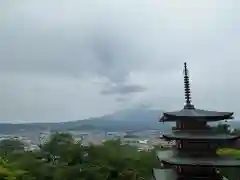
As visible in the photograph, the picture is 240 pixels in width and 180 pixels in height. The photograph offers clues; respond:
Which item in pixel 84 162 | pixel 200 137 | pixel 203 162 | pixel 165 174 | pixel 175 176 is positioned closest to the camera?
Answer: pixel 203 162

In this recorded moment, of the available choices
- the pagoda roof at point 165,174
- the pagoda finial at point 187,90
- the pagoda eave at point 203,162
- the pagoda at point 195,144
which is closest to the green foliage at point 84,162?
the pagoda roof at point 165,174

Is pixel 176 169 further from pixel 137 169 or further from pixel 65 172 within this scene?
pixel 137 169

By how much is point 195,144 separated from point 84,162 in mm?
13953

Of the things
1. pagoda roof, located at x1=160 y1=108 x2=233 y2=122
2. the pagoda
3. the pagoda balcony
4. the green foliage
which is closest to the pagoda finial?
the pagoda

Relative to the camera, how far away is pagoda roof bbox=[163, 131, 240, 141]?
11320 millimetres

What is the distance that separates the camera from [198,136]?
37.7ft

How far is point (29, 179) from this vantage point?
1944cm

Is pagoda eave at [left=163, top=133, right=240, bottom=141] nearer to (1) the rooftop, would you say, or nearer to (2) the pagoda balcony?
(1) the rooftop

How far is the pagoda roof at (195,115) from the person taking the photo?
11.7 metres

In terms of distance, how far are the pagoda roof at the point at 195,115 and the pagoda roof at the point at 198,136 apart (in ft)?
1.60

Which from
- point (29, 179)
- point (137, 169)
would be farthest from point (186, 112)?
point (137, 169)

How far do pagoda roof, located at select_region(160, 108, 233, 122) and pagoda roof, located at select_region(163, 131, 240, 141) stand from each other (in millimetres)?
486

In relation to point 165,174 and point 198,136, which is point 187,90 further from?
point 165,174

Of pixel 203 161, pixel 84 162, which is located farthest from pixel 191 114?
pixel 84 162
